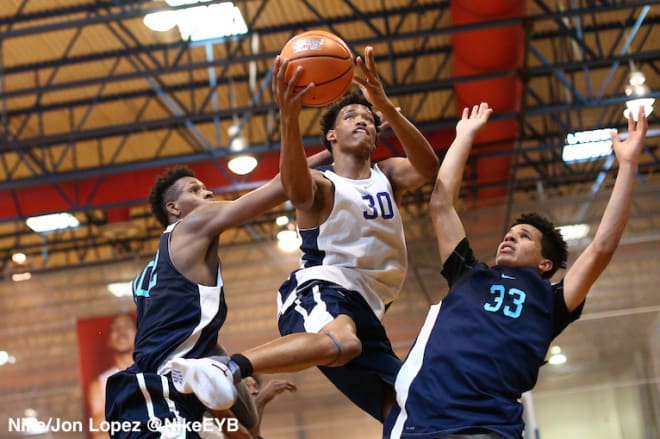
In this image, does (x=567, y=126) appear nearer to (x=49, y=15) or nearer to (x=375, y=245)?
(x=49, y=15)

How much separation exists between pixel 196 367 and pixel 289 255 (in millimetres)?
8239

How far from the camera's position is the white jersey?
448 cm

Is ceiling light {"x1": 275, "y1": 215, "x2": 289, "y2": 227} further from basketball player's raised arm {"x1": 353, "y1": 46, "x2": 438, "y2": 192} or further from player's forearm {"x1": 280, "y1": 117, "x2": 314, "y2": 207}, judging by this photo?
player's forearm {"x1": 280, "y1": 117, "x2": 314, "y2": 207}

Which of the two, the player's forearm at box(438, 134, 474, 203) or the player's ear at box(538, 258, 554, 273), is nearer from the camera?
the player's ear at box(538, 258, 554, 273)

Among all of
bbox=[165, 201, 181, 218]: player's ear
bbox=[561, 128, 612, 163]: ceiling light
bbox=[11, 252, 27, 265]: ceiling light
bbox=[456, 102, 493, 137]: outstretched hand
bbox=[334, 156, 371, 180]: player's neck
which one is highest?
bbox=[11, 252, 27, 265]: ceiling light

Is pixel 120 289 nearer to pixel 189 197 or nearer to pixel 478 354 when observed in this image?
pixel 189 197

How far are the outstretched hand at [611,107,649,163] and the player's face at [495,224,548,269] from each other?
51cm

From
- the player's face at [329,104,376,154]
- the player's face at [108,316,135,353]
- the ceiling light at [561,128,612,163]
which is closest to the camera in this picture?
the player's face at [329,104,376,154]

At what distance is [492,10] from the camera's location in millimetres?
10289

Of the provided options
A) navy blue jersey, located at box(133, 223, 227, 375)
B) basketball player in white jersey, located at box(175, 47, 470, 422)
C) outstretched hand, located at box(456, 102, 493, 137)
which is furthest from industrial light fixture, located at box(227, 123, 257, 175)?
navy blue jersey, located at box(133, 223, 227, 375)

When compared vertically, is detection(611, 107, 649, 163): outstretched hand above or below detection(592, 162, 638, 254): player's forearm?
above

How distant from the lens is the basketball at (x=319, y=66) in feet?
13.9

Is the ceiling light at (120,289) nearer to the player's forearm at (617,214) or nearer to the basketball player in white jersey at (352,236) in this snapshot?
the basketball player in white jersey at (352,236)

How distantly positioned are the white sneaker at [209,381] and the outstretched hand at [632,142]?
176 cm
